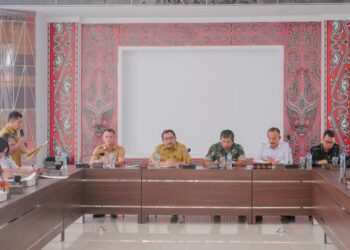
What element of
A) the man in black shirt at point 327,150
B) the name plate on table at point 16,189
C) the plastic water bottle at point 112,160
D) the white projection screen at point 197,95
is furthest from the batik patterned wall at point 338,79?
the name plate on table at point 16,189

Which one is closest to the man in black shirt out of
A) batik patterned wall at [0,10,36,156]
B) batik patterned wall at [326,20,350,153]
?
batik patterned wall at [326,20,350,153]

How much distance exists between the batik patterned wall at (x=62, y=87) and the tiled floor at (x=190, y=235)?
264 centimetres

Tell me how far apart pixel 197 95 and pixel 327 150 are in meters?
2.89

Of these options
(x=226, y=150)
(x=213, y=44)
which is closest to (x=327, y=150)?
(x=226, y=150)

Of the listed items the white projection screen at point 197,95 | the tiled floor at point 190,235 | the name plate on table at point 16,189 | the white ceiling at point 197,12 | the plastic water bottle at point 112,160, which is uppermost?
the white ceiling at point 197,12

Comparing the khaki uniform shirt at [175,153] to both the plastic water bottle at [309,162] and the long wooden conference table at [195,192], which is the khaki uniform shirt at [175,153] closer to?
the long wooden conference table at [195,192]

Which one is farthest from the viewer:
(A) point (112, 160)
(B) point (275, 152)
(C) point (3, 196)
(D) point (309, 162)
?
(B) point (275, 152)

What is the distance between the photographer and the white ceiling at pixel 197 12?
9.18 metres

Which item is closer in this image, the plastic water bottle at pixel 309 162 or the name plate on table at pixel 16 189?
the name plate on table at pixel 16 189

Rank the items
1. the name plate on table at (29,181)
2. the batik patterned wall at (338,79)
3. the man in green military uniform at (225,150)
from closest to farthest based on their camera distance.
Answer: the name plate on table at (29,181)
the man in green military uniform at (225,150)
the batik patterned wall at (338,79)

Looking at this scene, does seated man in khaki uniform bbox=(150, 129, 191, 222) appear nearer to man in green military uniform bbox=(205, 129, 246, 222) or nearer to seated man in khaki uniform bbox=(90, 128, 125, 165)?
man in green military uniform bbox=(205, 129, 246, 222)

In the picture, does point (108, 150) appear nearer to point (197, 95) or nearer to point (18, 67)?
point (18, 67)

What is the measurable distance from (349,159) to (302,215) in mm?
1069

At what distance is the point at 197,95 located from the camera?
10.4 m
